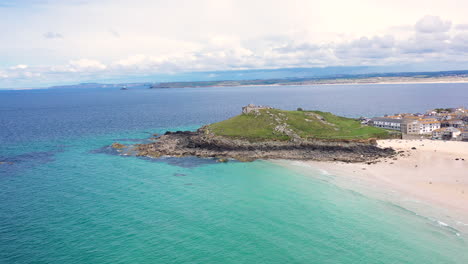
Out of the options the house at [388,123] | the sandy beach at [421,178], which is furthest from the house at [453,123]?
the sandy beach at [421,178]

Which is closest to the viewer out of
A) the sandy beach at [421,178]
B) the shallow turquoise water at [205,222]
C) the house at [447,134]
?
the shallow turquoise water at [205,222]

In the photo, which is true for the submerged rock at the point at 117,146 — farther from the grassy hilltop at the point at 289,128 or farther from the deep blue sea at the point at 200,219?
the grassy hilltop at the point at 289,128

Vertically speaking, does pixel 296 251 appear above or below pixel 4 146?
below

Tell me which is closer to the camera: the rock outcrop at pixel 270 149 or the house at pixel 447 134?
the rock outcrop at pixel 270 149

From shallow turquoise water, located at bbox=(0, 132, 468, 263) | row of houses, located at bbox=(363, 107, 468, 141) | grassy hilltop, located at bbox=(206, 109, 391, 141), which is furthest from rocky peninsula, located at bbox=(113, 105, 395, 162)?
shallow turquoise water, located at bbox=(0, 132, 468, 263)

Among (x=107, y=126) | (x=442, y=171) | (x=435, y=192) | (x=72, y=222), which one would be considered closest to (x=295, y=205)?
(x=435, y=192)

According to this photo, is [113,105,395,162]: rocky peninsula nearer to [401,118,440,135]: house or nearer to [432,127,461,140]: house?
[401,118,440,135]: house

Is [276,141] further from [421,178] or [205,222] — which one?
[205,222]

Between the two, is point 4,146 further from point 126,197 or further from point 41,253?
point 41,253
